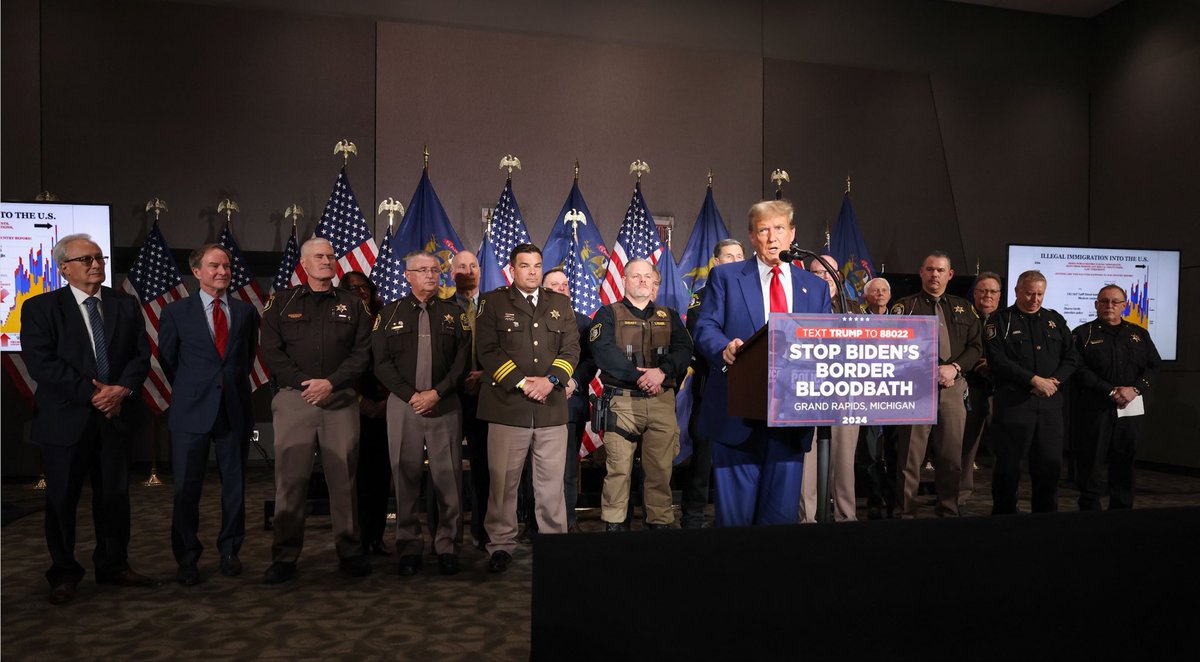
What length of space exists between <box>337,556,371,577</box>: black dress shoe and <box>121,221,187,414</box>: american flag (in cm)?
314

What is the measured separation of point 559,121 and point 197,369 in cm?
453

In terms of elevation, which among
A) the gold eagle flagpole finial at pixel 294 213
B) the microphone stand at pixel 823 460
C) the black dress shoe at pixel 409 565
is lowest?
the black dress shoe at pixel 409 565

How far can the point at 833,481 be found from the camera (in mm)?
4699

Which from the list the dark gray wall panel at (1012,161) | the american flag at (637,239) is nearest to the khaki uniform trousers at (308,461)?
the american flag at (637,239)

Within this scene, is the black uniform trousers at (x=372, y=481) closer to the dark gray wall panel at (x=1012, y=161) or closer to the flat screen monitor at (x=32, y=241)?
the flat screen monitor at (x=32, y=241)

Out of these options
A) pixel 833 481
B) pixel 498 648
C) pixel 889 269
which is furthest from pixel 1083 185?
pixel 498 648

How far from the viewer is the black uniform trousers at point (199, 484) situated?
3.79 m

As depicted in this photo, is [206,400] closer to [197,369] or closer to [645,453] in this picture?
[197,369]

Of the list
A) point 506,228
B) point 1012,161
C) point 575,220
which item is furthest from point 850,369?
point 1012,161

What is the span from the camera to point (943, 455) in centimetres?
498

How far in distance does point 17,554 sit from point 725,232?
5401 millimetres

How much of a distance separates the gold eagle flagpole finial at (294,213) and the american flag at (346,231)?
44 cm

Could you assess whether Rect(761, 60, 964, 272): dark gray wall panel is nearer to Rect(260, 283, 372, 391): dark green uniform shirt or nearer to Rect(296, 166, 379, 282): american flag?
Rect(296, 166, 379, 282): american flag

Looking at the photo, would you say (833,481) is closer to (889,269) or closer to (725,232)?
(725,232)
